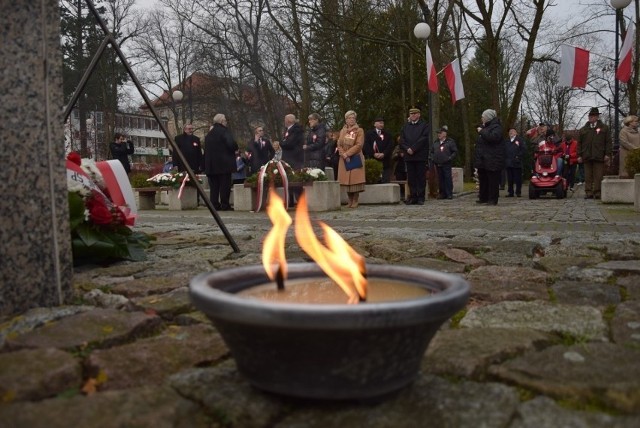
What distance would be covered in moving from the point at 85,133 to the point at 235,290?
28761 millimetres

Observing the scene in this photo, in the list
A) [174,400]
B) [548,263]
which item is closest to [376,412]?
[174,400]

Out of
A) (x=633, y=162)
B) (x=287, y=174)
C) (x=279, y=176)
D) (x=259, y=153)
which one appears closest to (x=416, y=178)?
(x=287, y=174)

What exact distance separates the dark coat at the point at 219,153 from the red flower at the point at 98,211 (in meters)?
7.37

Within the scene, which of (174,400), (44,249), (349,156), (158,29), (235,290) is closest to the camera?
(174,400)

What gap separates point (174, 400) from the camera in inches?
62.4

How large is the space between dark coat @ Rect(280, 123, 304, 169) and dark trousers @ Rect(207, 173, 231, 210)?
146cm

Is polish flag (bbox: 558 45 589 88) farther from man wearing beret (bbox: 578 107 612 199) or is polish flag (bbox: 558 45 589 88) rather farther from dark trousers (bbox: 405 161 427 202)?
dark trousers (bbox: 405 161 427 202)

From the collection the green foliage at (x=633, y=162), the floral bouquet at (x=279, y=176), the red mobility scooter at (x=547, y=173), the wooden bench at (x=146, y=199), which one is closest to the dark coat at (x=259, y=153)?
the wooden bench at (x=146, y=199)

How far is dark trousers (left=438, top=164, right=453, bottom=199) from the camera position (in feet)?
49.5

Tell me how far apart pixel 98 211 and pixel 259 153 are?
9.89 metres

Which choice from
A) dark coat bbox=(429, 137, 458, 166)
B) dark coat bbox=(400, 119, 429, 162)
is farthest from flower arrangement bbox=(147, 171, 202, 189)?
dark coat bbox=(429, 137, 458, 166)

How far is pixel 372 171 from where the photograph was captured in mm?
13180

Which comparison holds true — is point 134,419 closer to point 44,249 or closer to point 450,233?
point 44,249

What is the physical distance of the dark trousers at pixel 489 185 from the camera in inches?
469
